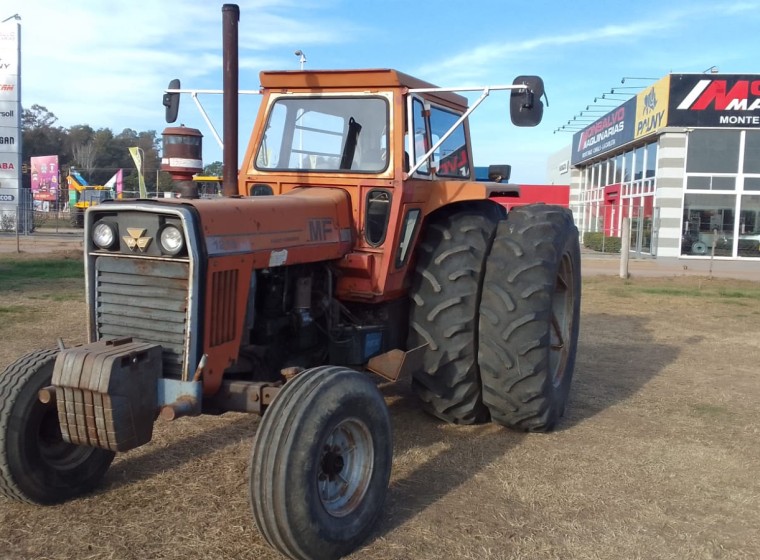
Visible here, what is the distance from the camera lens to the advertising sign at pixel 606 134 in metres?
23.6

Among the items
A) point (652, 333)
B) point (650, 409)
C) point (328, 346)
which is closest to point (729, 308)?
point (652, 333)

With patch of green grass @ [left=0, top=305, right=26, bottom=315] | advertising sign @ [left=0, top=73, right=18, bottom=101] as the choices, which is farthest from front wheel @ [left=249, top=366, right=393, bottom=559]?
advertising sign @ [left=0, top=73, right=18, bottom=101]

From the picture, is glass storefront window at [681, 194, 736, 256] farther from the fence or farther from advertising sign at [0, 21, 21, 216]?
advertising sign at [0, 21, 21, 216]

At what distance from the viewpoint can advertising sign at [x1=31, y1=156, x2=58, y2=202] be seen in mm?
40938

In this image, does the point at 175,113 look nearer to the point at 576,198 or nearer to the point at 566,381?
the point at 566,381

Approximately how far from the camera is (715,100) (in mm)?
19469

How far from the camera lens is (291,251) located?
3924 millimetres

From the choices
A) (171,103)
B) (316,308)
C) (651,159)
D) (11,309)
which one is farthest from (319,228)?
(651,159)

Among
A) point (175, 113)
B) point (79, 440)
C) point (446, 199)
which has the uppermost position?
point (175, 113)

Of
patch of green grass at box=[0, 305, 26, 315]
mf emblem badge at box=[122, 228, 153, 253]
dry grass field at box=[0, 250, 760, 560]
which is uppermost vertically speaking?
mf emblem badge at box=[122, 228, 153, 253]

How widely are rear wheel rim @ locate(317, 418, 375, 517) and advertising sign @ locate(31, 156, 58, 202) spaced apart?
4170 centimetres

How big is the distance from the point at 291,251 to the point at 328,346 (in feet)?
2.78

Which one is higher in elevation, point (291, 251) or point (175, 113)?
point (175, 113)

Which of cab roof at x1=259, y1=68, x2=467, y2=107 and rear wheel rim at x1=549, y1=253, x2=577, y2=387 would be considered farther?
rear wheel rim at x1=549, y1=253, x2=577, y2=387
